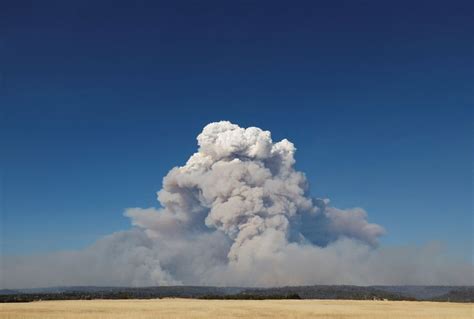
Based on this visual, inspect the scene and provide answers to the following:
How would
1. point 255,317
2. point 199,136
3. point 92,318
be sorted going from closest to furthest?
point 92,318, point 255,317, point 199,136

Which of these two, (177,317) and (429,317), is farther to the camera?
(429,317)

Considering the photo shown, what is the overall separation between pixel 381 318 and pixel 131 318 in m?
26.6

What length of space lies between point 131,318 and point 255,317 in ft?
44.1

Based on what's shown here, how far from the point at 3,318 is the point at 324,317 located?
111 ft

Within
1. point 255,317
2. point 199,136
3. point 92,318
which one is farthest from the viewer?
point 199,136

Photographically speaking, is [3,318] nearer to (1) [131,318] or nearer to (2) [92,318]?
(2) [92,318]

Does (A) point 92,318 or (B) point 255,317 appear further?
(B) point 255,317

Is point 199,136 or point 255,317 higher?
point 199,136

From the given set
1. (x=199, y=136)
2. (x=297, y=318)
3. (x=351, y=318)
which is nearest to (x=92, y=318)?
(x=297, y=318)

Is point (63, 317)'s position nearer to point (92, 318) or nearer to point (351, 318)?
point (92, 318)

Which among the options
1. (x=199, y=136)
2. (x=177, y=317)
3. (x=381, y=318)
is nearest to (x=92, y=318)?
(x=177, y=317)

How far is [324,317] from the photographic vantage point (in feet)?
190

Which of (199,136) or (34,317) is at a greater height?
(199,136)

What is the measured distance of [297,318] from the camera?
5609 centimetres
